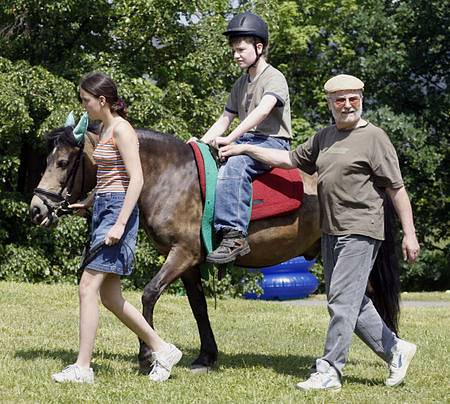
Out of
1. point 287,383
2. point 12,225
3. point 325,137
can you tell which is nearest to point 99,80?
point 325,137

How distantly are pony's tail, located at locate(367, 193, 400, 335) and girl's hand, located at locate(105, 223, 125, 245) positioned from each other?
229cm

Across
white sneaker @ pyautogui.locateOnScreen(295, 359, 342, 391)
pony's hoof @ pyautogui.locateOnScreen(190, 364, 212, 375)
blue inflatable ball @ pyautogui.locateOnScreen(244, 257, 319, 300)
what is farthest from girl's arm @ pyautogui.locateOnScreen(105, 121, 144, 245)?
blue inflatable ball @ pyautogui.locateOnScreen(244, 257, 319, 300)

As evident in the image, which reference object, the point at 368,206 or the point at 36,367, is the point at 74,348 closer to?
the point at 36,367

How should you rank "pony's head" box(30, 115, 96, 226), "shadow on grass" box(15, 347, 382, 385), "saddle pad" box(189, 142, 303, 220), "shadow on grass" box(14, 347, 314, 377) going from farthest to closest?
"shadow on grass" box(14, 347, 314, 377) → "shadow on grass" box(15, 347, 382, 385) → "saddle pad" box(189, 142, 303, 220) → "pony's head" box(30, 115, 96, 226)

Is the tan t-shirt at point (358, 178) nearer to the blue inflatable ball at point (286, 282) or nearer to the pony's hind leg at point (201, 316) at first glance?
the pony's hind leg at point (201, 316)

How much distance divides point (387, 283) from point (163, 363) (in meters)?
2.07

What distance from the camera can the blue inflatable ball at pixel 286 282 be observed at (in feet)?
61.5

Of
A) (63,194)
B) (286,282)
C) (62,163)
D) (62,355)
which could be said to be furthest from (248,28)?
→ (286,282)

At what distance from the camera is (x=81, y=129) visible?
622 cm

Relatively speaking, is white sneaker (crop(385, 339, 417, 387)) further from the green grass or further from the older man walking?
the older man walking

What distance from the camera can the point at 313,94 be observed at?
86.9 ft

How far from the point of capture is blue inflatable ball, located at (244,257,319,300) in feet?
61.5

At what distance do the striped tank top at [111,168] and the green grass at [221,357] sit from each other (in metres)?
1.38

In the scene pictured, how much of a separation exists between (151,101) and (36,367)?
32.8 feet
